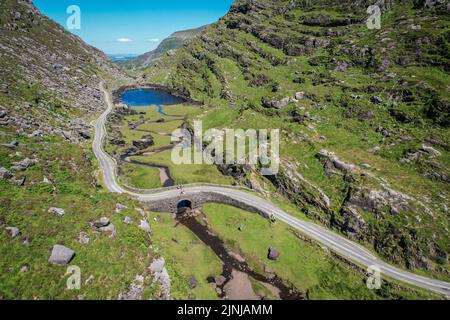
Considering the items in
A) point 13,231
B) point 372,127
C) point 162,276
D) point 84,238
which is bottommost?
point 162,276

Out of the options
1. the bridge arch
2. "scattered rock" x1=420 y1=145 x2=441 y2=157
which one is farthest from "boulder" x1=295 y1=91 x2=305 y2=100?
the bridge arch

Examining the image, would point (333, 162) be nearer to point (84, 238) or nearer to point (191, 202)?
point (191, 202)

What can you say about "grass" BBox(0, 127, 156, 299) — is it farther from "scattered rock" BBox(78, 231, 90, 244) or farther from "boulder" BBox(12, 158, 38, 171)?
"boulder" BBox(12, 158, 38, 171)

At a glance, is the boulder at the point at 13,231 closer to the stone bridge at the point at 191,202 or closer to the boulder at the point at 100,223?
the boulder at the point at 100,223

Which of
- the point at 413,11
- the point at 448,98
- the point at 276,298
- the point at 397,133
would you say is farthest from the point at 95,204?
the point at 413,11

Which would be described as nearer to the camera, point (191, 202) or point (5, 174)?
point (5, 174)

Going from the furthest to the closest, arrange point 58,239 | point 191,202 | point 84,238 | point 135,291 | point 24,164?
1. point 191,202
2. point 24,164
3. point 84,238
4. point 58,239
5. point 135,291

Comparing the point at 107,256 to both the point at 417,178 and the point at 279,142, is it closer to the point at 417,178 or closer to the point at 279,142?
the point at 279,142

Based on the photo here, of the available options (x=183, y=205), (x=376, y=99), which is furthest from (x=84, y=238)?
(x=376, y=99)
